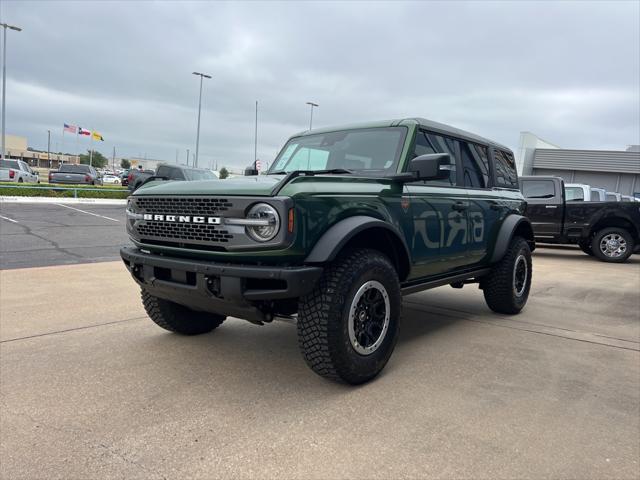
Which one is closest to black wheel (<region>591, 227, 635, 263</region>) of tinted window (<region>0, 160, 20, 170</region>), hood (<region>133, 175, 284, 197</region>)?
hood (<region>133, 175, 284, 197</region>)

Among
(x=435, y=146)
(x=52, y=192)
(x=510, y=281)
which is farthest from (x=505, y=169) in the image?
(x=52, y=192)

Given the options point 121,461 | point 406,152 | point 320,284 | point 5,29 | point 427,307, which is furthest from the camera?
point 5,29

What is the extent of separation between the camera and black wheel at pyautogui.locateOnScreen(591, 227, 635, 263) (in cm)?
1116

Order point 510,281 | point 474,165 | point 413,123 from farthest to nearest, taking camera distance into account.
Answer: point 510,281, point 474,165, point 413,123

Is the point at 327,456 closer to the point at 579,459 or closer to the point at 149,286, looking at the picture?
the point at 579,459

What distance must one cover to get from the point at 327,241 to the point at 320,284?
0.27m

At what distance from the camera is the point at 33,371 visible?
10.8 ft

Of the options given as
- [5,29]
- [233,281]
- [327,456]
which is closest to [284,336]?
[233,281]

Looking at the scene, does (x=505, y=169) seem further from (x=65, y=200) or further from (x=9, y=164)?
(x=9, y=164)

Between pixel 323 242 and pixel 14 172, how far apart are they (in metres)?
27.6

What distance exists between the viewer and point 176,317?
13.1ft

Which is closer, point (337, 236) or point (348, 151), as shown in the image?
point (337, 236)

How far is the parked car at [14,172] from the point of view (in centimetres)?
2481

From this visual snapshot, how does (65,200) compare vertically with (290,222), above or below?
below
